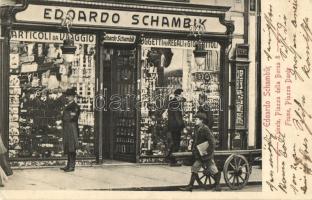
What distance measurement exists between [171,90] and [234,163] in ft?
4.39

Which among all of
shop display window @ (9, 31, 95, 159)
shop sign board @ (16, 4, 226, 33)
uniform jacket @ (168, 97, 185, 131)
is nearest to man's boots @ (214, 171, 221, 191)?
uniform jacket @ (168, 97, 185, 131)

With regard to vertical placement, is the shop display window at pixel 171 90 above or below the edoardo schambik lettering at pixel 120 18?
below

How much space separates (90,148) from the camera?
856cm

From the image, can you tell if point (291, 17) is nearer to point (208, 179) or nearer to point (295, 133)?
point (295, 133)

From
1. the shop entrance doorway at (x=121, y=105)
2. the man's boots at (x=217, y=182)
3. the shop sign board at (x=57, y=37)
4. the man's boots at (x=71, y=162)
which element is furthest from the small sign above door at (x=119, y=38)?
the man's boots at (x=217, y=182)

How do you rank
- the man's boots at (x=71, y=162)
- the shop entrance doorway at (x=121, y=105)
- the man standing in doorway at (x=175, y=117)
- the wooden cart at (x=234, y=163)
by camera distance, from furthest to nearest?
the shop entrance doorway at (x=121, y=105) < the man standing in doorway at (x=175, y=117) < the man's boots at (x=71, y=162) < the wooden cart at (x=234, y=163)

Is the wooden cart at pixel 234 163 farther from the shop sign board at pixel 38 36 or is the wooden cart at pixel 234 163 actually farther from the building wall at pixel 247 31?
the shop sign board at pixel 38 36

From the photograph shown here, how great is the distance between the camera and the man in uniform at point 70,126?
815 centimetres

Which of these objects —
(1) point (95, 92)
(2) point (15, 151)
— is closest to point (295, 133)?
(1) point (95, 92)

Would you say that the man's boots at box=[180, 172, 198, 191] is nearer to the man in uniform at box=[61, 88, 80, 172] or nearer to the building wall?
the building wall

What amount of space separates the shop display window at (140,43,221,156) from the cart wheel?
0.89 m

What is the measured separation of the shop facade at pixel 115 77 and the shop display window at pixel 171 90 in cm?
1

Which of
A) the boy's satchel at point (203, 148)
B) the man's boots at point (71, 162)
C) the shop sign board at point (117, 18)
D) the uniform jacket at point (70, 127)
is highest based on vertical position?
the shop sign board at point (117, 18)

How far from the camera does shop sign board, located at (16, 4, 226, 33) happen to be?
8.05 metres
